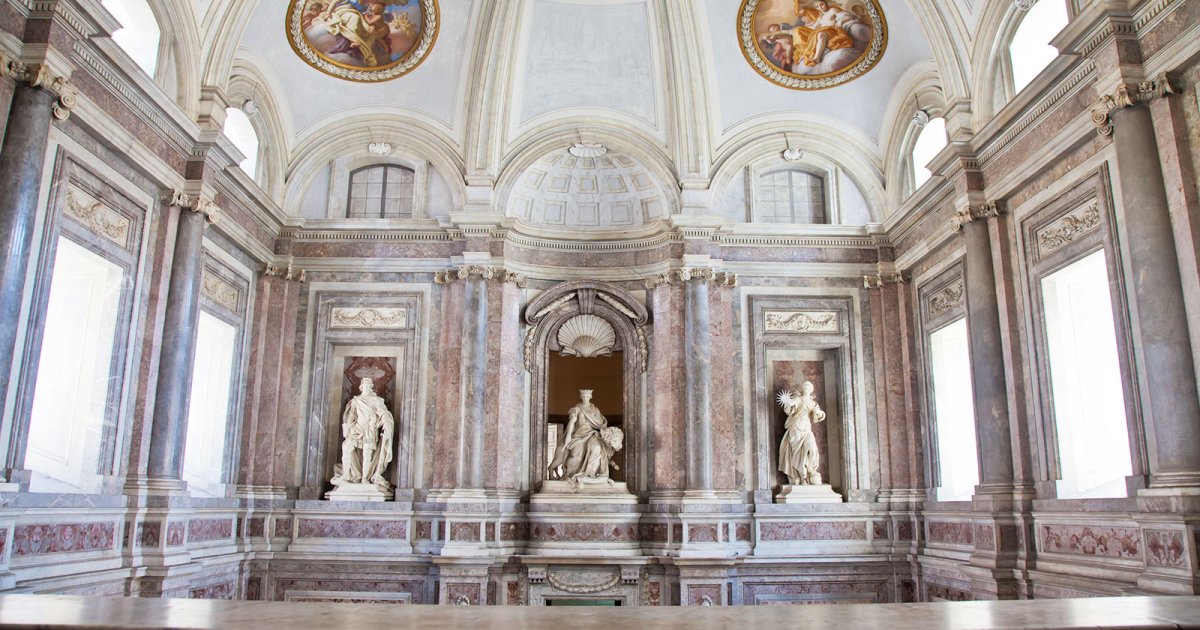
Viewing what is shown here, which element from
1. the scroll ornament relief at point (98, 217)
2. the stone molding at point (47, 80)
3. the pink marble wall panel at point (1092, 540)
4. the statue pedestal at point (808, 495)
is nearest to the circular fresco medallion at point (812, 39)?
the statue pedestal at point (808, 495)

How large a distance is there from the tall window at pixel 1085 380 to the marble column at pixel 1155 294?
1384mm

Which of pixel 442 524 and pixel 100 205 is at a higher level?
pixel 100 205

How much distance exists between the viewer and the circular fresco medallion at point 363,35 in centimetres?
1524

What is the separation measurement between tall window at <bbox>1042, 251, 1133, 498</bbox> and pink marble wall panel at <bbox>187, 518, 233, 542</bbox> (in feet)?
40.2

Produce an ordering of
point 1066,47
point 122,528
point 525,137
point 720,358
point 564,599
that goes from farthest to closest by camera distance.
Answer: point 525,137
point 720,358
point 564,599
point 122,528
point 1066,47

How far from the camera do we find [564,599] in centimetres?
1474

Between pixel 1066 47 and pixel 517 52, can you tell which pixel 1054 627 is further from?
pixel 517 52

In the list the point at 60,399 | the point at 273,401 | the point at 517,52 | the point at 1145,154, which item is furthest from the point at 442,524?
the point at 1145,154

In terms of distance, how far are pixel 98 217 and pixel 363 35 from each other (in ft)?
22.1

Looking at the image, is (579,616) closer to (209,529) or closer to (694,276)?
(209,529)

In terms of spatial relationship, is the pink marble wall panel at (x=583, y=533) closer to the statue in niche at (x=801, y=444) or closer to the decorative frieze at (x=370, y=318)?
the statue in niche at (x=801, y=444)

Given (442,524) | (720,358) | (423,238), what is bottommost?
(442,524)

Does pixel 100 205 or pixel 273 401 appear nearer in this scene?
pixel 100 205

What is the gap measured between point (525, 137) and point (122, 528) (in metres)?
9.91
